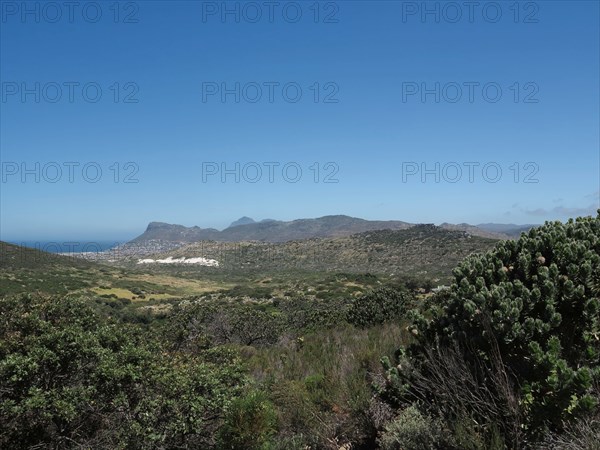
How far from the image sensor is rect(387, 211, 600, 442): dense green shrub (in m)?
3.61

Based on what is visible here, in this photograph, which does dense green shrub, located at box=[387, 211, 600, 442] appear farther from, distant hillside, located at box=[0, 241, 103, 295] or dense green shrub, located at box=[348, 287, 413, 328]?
distant hillside, located at box=[0, 241, 103, 295]

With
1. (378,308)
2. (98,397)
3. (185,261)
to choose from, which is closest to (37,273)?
(378,308)

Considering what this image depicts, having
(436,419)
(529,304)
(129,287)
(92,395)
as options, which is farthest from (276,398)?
(129,287)

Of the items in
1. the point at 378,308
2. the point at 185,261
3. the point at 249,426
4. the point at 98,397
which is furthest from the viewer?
the point at 185,261

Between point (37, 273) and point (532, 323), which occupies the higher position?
point (532, 323)

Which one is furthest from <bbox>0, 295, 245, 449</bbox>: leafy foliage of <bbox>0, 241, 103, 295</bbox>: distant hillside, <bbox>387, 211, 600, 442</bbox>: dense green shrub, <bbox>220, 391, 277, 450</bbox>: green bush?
<bbox>0, 241, 103, 295</bbox>: distant hillside

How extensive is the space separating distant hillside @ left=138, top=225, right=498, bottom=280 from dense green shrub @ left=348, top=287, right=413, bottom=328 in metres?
43.4

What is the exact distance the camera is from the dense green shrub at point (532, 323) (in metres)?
3.61

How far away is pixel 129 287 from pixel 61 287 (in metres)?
16.3

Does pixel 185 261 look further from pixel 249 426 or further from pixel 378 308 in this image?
pixel 249 426

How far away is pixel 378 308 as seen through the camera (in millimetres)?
18812

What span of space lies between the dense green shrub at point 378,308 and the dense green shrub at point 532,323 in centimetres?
1218

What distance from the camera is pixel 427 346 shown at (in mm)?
4941

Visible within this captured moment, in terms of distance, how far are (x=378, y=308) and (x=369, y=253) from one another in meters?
78.3
